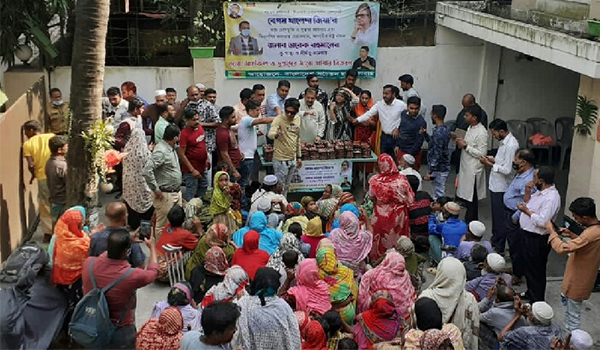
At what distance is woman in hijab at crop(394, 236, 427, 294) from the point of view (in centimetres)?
685

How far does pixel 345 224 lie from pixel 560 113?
7464 mm

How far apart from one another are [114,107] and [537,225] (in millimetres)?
6133

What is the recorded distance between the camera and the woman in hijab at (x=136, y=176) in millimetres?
8336

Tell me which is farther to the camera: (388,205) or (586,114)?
(586,114)

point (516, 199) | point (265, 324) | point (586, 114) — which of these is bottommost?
point (265, 324)

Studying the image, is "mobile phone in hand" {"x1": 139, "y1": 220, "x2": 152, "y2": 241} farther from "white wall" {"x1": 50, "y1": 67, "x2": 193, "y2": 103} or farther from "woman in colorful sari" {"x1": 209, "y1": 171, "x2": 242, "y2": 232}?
"white wall" {"x1": 50, "y1": 67, "x2": 193, "y2": 103}

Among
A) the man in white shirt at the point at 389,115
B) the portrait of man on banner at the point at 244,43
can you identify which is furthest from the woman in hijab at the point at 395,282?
the portrait of man on banner at the point at 244,43

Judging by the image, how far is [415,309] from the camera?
193 inches

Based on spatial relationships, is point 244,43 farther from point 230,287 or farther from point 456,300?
→ point 456,300

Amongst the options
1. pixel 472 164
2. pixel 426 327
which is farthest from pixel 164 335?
pixel 472 164

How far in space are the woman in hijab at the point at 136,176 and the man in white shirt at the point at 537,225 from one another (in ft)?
14.4

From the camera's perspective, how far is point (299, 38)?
11.9 m

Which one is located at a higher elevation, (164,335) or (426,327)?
(426,327)

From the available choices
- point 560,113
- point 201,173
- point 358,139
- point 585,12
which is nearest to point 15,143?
point 201,173
